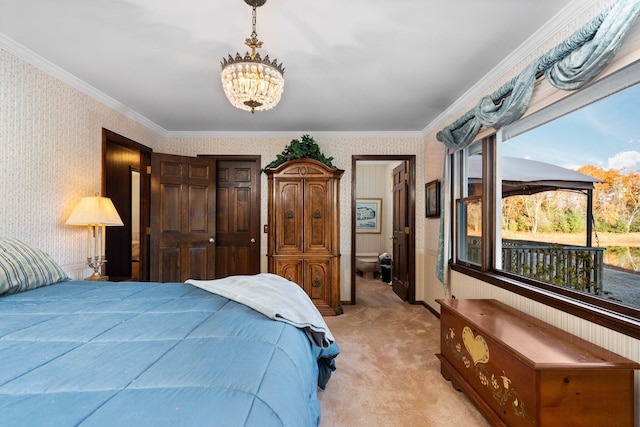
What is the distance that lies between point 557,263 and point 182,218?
3856mm

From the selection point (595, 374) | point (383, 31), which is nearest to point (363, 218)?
point (383, 31)

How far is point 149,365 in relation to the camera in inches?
35.3

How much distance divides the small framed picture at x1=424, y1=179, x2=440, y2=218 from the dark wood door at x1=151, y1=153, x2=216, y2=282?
9.42ft

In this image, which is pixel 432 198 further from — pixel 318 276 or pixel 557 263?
pixel 557 263

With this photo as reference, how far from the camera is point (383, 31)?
6.60 ft

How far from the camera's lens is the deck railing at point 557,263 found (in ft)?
5.63

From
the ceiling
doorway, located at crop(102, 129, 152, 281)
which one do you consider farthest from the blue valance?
doorway, located at crop(102, 129, 152, 281)

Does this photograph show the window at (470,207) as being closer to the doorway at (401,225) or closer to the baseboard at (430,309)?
the baseboard at (430,309)

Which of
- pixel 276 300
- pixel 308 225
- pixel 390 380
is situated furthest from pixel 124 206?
pixel 390 380

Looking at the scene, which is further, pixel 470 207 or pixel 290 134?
pixel 290 134

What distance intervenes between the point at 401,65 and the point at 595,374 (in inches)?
89.4

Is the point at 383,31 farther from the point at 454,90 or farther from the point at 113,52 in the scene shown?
the point at 113,52

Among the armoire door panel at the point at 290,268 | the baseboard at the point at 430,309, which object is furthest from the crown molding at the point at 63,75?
the baseboard at the point at 430,309

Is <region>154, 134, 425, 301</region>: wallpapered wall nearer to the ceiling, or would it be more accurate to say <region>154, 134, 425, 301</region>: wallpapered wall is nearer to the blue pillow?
the ceiling
